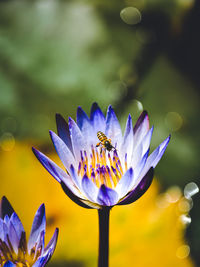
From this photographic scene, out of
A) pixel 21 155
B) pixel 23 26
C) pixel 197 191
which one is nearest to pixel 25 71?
pixel 23 26

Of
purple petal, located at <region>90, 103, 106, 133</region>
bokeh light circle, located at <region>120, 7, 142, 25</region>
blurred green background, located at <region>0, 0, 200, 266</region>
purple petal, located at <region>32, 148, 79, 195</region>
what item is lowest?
purple petal, located at <region>32, 148, 79, 195</region>

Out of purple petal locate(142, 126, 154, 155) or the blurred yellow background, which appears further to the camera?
the blurred yellow background

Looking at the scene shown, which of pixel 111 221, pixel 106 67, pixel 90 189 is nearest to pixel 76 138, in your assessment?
pixel 90 189

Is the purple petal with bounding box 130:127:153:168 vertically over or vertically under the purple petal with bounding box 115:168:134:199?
over

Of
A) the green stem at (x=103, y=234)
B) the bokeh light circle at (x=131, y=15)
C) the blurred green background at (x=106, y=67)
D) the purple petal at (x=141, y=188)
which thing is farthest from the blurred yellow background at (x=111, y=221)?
the bokeh light circle at (x=131, y=15)

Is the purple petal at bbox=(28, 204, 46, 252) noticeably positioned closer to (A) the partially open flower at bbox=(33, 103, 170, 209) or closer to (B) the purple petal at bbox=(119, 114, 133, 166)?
(A) the partially open flower at bbox=(33, 103, 170, 209)

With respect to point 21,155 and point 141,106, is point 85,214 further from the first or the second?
point 141,106

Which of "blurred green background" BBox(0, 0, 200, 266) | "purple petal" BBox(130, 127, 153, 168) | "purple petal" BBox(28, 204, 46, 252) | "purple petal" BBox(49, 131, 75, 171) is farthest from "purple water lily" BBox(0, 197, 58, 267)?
"blurred green background" BBox(0, 0, 200, 266)
